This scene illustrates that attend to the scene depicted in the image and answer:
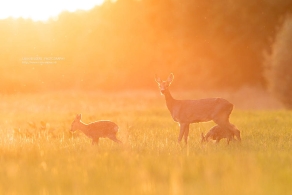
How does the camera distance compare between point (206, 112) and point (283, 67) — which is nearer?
point (206, 112)

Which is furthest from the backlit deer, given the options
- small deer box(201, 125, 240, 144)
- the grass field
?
the grass field

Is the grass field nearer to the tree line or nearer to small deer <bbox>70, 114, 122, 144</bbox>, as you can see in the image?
small deer <bbox>70, 114, 122, 144</bbox>

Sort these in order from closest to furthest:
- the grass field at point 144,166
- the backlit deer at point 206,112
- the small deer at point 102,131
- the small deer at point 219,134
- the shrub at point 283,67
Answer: the grass field at point 144,166, the small deer at point 102,131, the small deer at point 219,134, the backlit deer at point 206,112, the shrub at point 283,67

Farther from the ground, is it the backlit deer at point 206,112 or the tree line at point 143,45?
the tree line at point 143,45

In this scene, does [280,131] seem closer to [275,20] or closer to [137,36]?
[275,20]

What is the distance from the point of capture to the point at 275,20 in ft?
132

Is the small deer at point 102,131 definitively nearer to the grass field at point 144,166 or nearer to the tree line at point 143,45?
the grass field at point 144,166

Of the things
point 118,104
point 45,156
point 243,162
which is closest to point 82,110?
point 118,104

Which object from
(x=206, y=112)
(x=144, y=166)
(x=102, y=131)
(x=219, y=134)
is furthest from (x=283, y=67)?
(x=144, y=166)

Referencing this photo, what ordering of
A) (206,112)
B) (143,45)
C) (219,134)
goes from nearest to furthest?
(219,134)
(206,112)
(143,45)

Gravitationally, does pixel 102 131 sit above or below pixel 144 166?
above

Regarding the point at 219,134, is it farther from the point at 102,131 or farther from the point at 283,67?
the point at 283,67

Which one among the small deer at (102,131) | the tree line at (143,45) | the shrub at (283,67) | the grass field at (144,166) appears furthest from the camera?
the tree line at (143,45)

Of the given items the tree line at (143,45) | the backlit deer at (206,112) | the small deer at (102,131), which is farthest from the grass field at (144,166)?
the tree line at (143,45)
